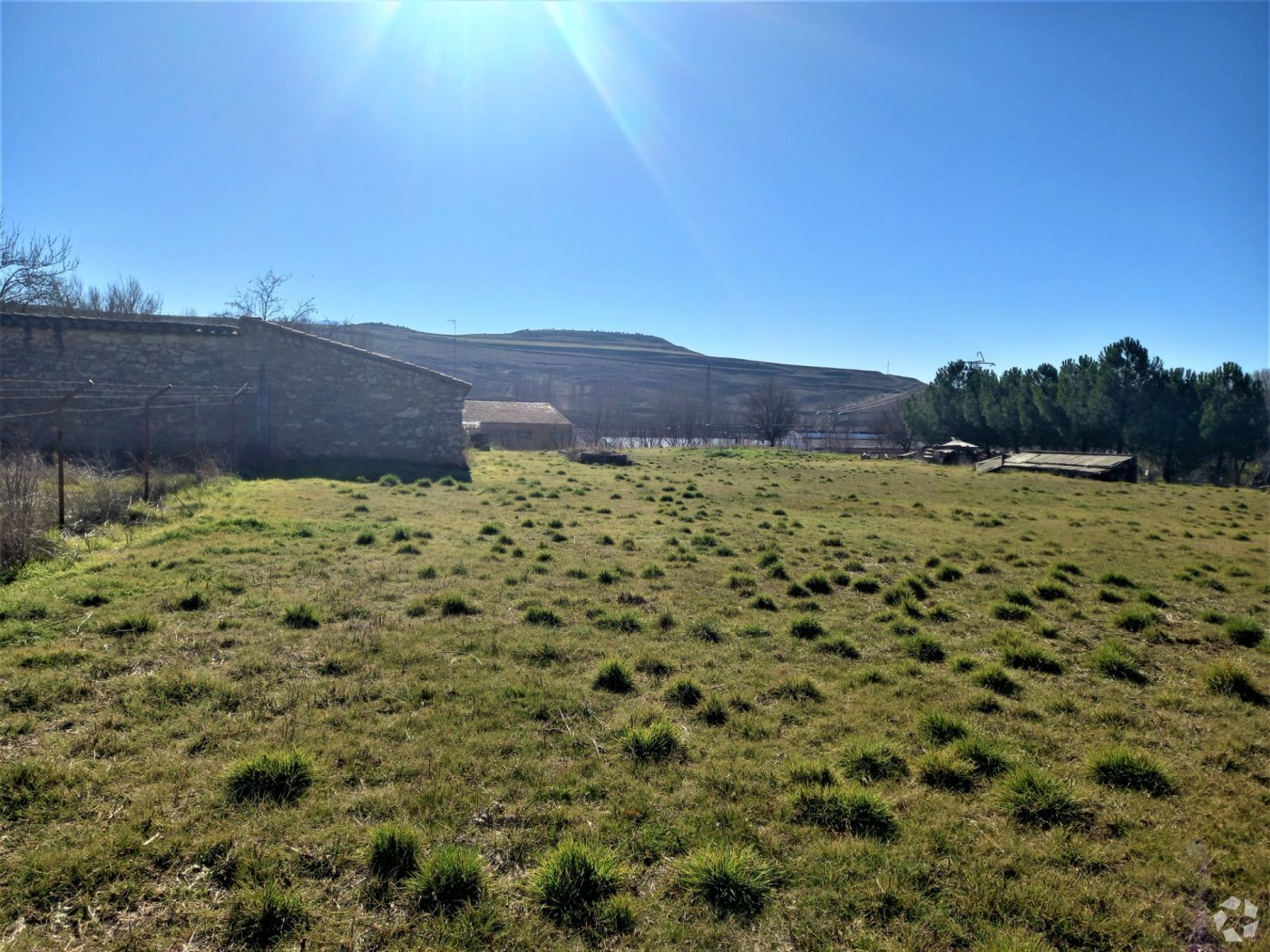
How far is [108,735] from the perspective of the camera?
399 centimetres

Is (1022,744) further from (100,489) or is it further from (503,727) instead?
(100,489)

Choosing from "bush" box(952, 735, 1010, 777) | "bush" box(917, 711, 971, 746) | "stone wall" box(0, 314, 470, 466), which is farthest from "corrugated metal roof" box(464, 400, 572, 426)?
"bush" box(952, 735, 1010, 777)

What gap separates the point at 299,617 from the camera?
625 centimetres

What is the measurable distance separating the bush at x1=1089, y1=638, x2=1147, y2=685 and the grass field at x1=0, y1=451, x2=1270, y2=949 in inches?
1.3

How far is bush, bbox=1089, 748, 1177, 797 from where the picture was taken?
3.80 metres

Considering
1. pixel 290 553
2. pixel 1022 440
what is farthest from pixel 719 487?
pixel 1022 440

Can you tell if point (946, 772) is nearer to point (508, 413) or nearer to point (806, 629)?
point (806, 629)

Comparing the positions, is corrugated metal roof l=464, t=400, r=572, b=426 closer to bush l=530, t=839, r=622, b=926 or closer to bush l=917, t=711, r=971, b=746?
bush l=917, t=711, r=971, b=746

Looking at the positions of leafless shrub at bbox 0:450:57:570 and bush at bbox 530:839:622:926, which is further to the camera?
leafless shrub at bbox 0:450:57:570

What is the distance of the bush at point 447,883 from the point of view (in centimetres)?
280

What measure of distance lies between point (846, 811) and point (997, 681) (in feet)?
8.70

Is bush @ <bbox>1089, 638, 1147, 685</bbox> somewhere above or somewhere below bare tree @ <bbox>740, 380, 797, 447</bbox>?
below

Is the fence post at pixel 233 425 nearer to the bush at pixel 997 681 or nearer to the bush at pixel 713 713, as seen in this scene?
the bush at pixel 713 713

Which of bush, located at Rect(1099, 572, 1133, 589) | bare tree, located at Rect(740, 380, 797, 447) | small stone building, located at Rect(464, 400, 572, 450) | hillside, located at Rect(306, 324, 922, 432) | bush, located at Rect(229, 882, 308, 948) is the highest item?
hillside, located at Rect(306, 324, 922, 432)
